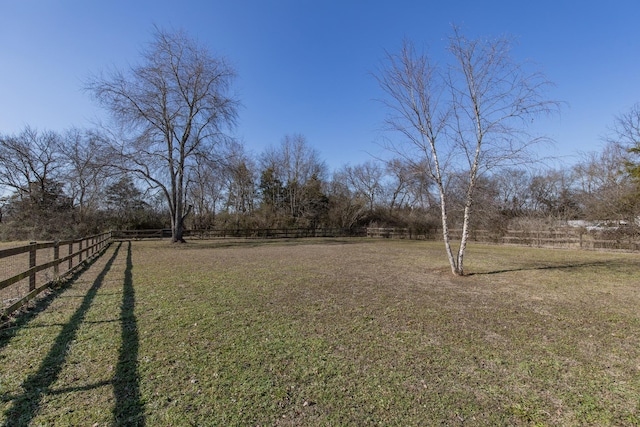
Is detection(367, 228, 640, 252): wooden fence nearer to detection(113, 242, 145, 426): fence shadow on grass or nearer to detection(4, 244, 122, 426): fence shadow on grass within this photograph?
detection(113, 242, 145, 426): fence shadow on grass

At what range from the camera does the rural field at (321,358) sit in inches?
104

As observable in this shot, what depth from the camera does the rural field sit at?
2.64 meters

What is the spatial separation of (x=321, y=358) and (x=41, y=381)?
2.79 metres

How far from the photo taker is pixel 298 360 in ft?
11.8

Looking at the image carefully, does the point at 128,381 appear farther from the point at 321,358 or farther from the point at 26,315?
the point at 26,315

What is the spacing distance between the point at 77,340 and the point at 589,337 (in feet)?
22.8

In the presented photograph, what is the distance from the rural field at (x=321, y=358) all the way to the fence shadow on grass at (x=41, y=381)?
0.02 metres

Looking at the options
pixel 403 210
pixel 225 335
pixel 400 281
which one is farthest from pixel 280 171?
pixel 225 335

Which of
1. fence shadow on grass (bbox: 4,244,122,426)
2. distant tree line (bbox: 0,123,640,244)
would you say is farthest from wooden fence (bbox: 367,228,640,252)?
fence shadow on grass (bbox: 4,244,122,426)

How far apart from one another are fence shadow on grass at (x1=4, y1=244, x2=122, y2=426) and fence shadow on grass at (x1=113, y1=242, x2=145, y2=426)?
55 centimetres

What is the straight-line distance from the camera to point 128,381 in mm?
3078

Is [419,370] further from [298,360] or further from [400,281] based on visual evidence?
[400,281]

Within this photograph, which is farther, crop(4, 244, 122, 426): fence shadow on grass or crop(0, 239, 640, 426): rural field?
crop(0, 239, 640, 426): rural field

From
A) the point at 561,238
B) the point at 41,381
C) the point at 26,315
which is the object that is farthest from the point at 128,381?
the point at 561,238
